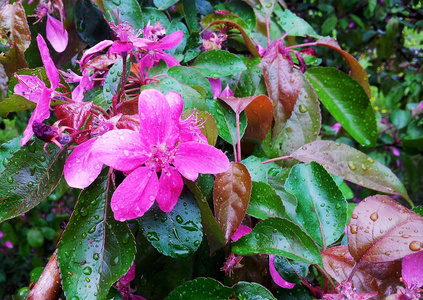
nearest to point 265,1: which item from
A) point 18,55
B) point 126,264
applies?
point 18,55

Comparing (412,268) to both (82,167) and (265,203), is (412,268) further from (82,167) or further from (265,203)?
(82,167)

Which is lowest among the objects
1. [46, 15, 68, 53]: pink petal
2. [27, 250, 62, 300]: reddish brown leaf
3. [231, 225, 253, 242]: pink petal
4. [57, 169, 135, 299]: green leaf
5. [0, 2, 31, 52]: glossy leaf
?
[27, 250, 62, 300]: reddish brown leaf

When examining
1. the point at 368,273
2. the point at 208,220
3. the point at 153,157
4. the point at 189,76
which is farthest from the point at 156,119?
the point at 368,273

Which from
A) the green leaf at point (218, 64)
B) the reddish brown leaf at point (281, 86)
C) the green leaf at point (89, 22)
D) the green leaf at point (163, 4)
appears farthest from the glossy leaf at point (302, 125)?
the green leaf at point (89, 22)

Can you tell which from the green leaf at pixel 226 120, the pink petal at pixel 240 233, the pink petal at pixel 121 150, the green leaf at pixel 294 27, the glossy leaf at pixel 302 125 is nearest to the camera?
the pink petal at pixel 121 150

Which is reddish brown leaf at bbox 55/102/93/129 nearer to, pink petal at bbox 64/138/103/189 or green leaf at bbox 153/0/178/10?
pink petal at bbox 64/138/103/189

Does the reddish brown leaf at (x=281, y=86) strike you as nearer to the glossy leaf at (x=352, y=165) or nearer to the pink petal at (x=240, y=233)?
the glossy leaf at (x=352, y=165)

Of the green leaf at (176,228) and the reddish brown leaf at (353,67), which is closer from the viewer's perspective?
the green leaf at (176,228)

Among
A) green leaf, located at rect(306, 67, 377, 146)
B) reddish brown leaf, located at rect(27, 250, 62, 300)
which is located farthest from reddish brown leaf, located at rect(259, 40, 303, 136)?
reddish brown leaf, located at rect(27, 250, 62, 300)
